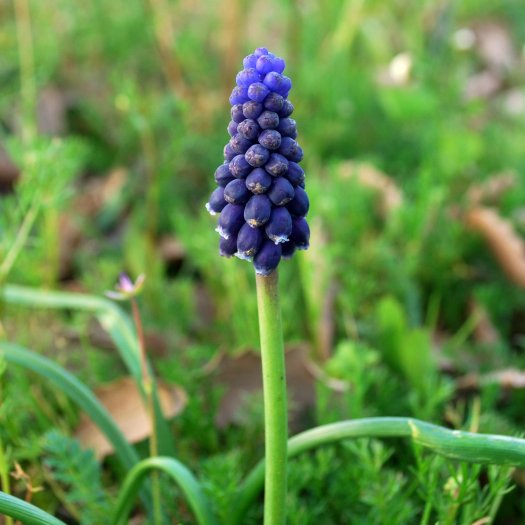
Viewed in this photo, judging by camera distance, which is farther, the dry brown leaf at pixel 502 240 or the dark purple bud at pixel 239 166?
the dry brown leaf at pixel 502 240

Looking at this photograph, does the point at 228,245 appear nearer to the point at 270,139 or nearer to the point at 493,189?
the point at 270,139

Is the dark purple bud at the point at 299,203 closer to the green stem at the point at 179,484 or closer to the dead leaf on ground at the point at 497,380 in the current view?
the green stem at the point at 179,484

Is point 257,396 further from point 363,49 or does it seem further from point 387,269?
point 363,49

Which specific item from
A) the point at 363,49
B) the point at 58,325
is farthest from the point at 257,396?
the point at 363,49

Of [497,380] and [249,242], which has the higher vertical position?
[249,242]

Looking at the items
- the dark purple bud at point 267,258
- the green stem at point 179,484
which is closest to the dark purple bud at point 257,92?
the dark purple bud at point 267,258

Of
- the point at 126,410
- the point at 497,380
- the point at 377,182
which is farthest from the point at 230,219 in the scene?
the point at 377,182
